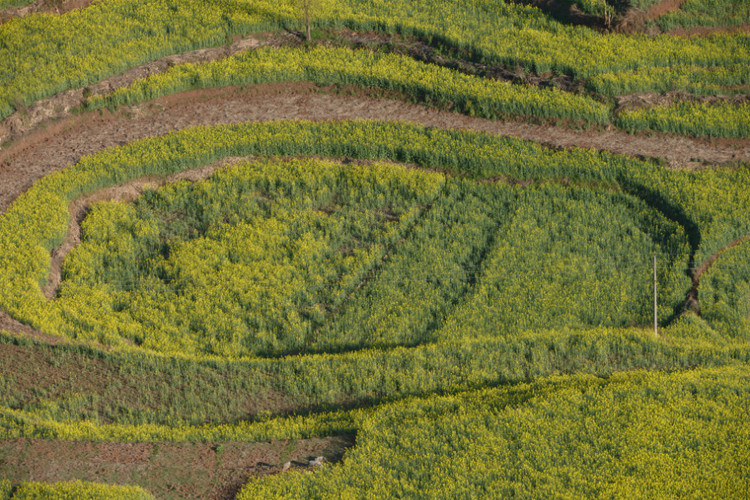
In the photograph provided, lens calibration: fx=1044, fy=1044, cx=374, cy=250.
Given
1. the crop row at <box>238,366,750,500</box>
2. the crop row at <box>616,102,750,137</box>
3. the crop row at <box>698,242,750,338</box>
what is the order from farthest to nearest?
1. the crop row at <box>616,102,750,137</box>
2. the crop row at <box>698,242,750,338</box>
3. the crop row at <box>238,366,750,500</box>

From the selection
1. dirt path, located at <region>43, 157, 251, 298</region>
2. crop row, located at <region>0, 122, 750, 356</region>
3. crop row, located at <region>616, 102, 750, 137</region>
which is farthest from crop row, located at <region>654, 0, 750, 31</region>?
dirt path, located at <region>43, 157, 251, 298</region>

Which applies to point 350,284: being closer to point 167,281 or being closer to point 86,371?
point 167,281

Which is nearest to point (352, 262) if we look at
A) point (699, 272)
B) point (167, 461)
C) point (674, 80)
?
point (167, 461)

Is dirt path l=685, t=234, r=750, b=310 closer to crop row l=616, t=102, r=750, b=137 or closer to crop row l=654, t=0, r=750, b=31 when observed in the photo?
crop row l=616, t=102, r=750, b=137

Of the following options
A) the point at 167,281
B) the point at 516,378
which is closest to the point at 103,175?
the point at 167,281

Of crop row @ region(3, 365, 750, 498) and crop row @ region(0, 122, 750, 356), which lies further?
crop row @ region(0, 122, 750, 356)

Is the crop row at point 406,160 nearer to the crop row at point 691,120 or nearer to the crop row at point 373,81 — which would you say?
the crop row at point 373,81
